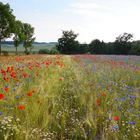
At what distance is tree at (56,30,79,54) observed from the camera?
6819 centimetres

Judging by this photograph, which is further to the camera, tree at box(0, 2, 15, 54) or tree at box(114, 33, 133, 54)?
tree at box(114, 33, 133, 54)

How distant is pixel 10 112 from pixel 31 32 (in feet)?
205

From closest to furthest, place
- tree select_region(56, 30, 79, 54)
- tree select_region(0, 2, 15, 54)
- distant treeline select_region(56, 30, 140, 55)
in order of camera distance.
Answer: tree select_region(0, 2, 15, 54) < distant treeline select_region(56, 30, 140, 55) < tree select_region(56, 30, 79, 54)

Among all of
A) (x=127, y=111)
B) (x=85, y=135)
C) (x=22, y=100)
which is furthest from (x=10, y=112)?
(x=127, y=111)

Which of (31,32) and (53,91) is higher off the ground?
(31,32)

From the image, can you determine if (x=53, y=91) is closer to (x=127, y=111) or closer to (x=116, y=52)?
(x=127, y=111)

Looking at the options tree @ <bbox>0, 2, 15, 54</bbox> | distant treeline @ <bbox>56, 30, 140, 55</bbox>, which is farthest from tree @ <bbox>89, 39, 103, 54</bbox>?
tree @ <bbox>0, 2, 15, 54</bbox>

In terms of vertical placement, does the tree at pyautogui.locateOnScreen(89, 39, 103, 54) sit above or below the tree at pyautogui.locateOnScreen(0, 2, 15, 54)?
below

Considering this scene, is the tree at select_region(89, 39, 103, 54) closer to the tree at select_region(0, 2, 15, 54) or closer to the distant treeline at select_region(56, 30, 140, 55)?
the distant treeline at select_region(56, 30, 140, 55)

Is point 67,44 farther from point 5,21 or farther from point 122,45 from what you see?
point 5,21

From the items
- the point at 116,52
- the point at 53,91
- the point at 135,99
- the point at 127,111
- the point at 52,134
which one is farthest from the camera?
the point at 116,52

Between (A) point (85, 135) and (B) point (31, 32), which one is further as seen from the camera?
(B) point (31, 32)

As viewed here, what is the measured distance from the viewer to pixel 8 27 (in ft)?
122

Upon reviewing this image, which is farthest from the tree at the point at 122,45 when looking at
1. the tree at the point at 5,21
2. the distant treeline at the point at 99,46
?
the tree at the point at 5,21
